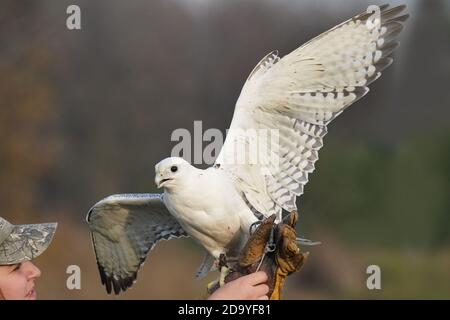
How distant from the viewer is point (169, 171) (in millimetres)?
3936

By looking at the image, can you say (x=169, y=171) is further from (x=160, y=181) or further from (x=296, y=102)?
(x=296, y=102)

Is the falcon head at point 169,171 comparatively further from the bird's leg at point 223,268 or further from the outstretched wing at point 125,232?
the outstretched wing at point 125,232

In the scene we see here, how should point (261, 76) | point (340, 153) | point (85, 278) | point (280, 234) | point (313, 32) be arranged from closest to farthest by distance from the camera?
1. point (280, 234)
2. point (261, 76)
3. point (85, 278)
4. point (340, 153)
5. point (313, 32)

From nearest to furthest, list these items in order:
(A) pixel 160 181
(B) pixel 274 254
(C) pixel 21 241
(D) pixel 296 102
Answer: (C) pixel 21 241 < (B) pixel 274 254 < (A) pixel 160 181 < (D) pixel 296 102

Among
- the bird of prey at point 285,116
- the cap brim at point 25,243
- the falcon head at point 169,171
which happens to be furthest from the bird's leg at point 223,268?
the cap brim at point 25,243

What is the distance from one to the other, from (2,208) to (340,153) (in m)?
4.18

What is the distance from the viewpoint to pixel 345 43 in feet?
14.4

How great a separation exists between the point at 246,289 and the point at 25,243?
2.57 ft

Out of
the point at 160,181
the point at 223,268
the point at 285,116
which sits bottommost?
the point at 223,268

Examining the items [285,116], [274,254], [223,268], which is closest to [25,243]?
[274,254]

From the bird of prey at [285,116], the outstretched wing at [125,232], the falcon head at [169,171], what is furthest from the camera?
the outstretched wing at [125,232]

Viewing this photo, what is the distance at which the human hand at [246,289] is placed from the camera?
322cm

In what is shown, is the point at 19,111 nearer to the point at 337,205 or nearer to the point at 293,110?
the point at 337,205

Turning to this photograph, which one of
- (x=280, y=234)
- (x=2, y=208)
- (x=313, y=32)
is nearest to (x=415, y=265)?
(x=313, y=32)
